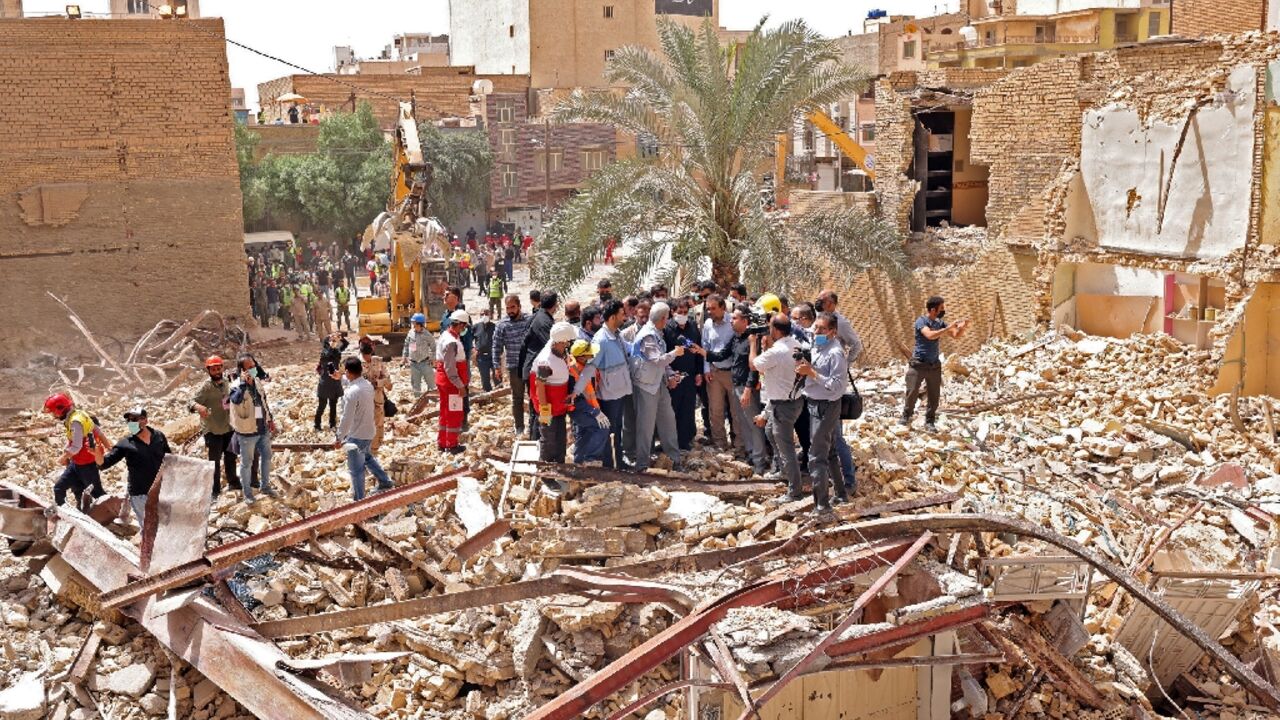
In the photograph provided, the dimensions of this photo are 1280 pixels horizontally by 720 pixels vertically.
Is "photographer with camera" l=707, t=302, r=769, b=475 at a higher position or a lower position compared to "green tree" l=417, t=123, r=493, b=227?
lower

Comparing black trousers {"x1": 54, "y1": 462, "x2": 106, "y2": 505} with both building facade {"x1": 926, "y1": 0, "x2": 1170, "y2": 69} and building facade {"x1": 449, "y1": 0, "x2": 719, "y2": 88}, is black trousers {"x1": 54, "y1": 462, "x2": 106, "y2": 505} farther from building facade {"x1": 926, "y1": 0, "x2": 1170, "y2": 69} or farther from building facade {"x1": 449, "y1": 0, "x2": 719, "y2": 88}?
building facade {"x1": 449, "y1": 0, "x2": 719, "y2": 88}

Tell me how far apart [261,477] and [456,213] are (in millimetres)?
32110

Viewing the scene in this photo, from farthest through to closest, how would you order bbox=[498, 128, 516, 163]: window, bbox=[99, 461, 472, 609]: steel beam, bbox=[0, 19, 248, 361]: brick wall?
bbox=[498, 128, 516, 163]: window
bbox=[0, 19, 248, 361]: brick wall
bbox=[99, 461, 472, 609]: steel beam

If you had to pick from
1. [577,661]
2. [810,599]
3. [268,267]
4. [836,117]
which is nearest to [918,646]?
[810,599]

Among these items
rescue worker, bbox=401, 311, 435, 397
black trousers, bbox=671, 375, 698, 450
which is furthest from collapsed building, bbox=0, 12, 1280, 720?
rescue worker, bbox=401, 311, 435, 397

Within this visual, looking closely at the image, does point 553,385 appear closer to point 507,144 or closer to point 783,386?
point 783,386

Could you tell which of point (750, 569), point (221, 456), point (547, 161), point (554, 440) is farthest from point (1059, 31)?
point (750, 569)

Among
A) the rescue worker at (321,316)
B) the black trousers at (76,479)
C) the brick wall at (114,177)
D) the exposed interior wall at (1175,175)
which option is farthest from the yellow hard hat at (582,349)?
the rescue worker at (321,316)

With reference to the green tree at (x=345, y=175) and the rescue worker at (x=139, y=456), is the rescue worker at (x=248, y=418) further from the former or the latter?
the green tree at (x=345, y=175)

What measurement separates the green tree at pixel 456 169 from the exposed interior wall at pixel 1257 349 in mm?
29469

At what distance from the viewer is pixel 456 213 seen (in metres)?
42.2

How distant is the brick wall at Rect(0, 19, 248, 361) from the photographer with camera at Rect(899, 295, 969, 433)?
14899mm

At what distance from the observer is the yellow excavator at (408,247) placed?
61.9ft

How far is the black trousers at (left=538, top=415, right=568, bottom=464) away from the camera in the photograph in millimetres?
→ 10297
